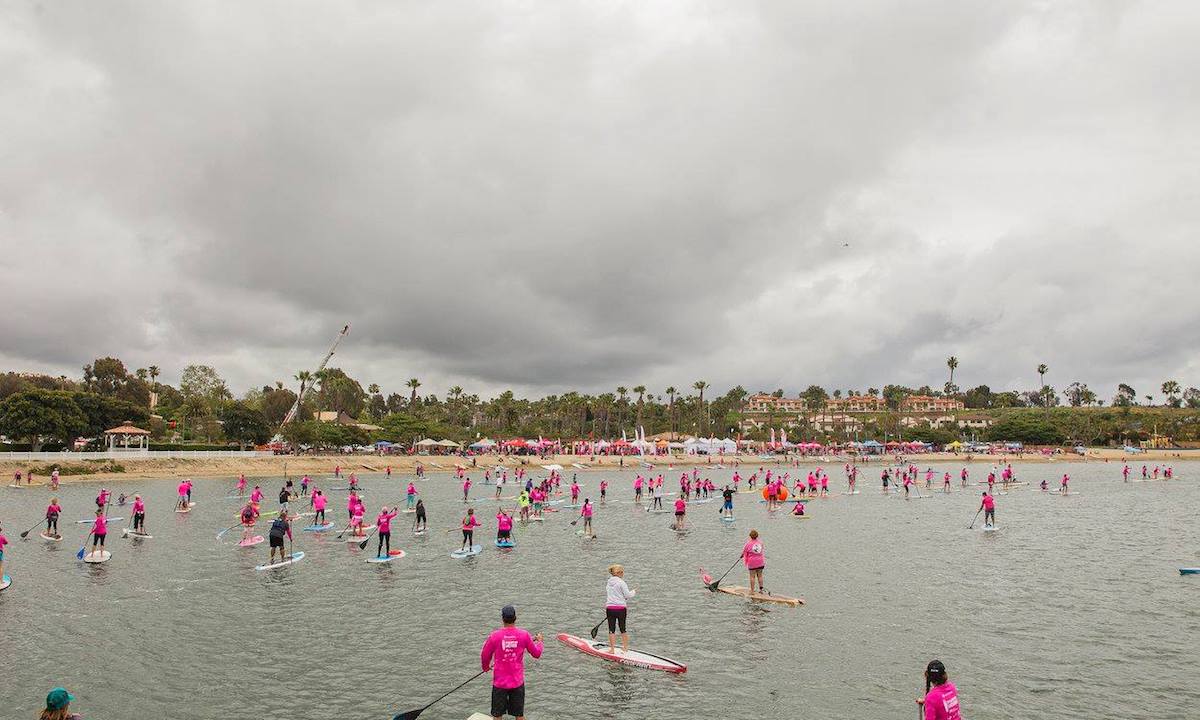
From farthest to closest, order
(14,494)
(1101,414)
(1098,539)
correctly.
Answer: (1101,414), (14,494), (1098,539)

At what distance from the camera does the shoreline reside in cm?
6593

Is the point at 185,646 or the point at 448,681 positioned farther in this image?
the point at 185,646

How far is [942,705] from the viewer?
8477 millimetres

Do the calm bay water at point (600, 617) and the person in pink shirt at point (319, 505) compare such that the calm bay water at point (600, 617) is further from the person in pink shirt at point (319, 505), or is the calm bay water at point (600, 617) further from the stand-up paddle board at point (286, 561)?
the person in pink shirt at point (319, 505)

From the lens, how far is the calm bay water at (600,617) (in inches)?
523

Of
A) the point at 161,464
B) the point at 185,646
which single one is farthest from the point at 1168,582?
the point at 161,464

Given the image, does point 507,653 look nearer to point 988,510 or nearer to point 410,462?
point 988,510

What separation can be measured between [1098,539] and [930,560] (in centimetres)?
1275

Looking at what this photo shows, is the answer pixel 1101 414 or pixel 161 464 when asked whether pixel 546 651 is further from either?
pixel 1101 414

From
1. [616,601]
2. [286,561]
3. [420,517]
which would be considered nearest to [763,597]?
[616,601]

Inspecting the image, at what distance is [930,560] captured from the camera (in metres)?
28.8

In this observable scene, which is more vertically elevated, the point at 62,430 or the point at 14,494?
the point at 62,430

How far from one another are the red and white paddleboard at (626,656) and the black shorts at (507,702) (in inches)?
218

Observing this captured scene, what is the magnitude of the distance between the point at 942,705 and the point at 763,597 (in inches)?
515
